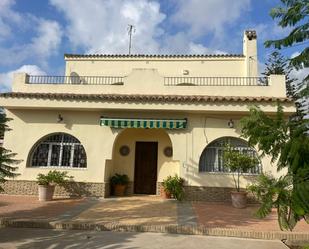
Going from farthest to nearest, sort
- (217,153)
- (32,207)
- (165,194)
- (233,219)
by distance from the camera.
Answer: (165,194) < (217,153) < (32,207) < (233,219)

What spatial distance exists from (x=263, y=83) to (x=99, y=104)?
1390cm

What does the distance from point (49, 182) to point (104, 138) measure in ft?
16.6

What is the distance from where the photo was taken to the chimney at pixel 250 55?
32688mm

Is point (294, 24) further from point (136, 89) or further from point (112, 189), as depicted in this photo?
point (112, 189)

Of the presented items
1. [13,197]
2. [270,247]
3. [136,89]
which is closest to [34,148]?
[13,197]

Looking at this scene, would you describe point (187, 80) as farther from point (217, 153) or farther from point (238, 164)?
point (238, 164)

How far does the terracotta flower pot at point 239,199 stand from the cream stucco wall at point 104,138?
166 cm

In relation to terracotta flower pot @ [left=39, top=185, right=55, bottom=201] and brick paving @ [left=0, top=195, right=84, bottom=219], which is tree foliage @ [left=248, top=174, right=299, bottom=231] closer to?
brick paving @ [left=0, top=195, right=84, bottom=219]

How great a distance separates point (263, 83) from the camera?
87.1 ft

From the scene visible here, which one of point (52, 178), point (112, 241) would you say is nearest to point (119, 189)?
point (52, 178)

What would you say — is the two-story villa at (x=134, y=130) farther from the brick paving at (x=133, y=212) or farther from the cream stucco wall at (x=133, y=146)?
the brick paving at (x=133, y=212)

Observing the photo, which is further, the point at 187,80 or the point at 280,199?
the point at 187,80

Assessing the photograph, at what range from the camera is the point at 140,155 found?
2672 cm

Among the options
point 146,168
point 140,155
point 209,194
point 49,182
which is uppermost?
point 140,155
